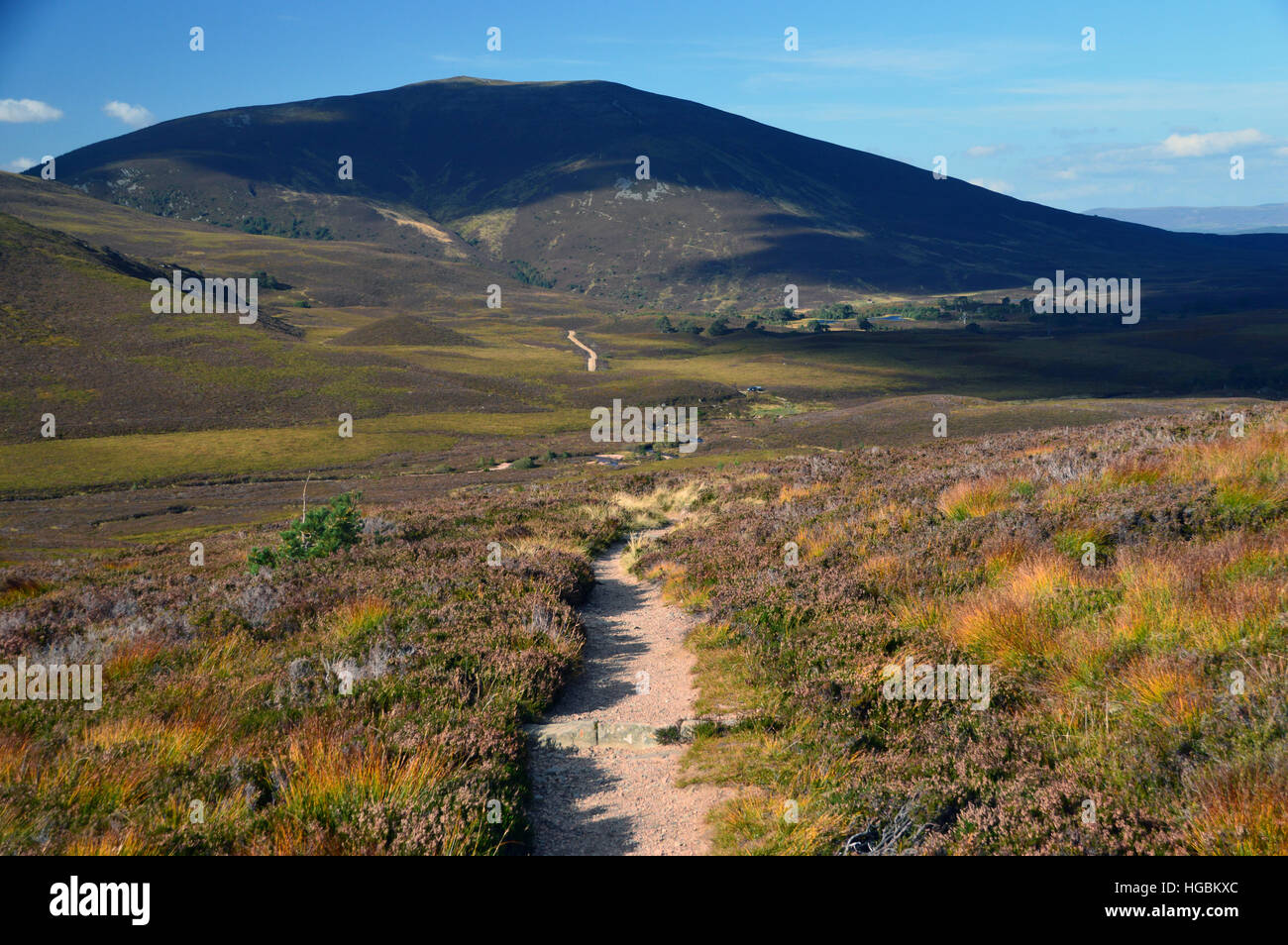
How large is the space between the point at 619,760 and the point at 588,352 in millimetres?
129525

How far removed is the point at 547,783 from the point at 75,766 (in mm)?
3245

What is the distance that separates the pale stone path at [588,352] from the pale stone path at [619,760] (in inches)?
4230

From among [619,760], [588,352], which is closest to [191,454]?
[619,760]

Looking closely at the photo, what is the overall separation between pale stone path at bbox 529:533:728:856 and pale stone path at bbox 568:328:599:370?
10745 centimetres

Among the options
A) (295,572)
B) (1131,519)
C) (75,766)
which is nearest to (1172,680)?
(1131,519)

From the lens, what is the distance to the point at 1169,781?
4711mm

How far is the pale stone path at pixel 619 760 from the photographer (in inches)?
221

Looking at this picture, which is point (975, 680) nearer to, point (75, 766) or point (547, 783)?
point (547, 783)

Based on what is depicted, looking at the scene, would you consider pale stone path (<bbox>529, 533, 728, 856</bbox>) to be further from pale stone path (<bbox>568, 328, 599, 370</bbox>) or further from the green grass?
pale stone path (<bbox>568, 328, 599, 370</bbox>)

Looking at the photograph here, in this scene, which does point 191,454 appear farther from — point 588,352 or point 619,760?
point 588,352

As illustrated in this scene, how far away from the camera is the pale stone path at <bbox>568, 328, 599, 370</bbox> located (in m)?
119

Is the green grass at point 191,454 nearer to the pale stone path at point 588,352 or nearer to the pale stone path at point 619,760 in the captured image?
the pale stone path at point 588,352

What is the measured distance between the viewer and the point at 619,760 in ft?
22.5

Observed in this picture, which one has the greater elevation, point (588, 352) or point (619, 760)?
point (588, 352)
